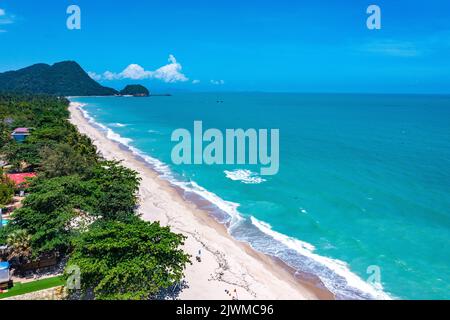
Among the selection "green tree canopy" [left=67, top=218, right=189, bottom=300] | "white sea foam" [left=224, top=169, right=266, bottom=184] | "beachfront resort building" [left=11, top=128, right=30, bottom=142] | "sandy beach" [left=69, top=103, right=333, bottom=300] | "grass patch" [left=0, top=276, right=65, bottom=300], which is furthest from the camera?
"beachfront resort building" [left=11, top=128, right=30, bottom=142]

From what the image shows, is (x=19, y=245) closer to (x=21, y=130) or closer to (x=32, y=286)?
(x=32, y=286)

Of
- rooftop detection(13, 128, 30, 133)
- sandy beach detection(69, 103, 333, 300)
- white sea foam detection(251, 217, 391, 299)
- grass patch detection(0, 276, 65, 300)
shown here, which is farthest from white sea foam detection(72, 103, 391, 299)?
rooftop detection(13, 128, 30, 133)

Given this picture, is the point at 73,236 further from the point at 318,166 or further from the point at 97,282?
the point at 318,166

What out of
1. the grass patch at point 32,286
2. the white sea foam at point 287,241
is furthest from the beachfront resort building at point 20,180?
the white sea foam at point 287,241

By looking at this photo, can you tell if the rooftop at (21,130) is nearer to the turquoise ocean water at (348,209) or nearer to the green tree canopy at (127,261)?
the turquoise ocean water at (348,209)

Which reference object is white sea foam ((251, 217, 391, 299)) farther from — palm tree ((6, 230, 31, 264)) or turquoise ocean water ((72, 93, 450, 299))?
palm tree ((6, 230, 31, 264))
